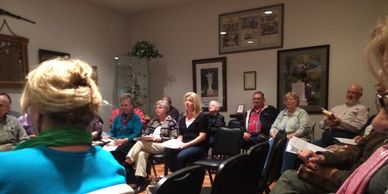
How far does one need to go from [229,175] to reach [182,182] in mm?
546

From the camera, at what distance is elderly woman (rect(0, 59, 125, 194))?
2.69ft

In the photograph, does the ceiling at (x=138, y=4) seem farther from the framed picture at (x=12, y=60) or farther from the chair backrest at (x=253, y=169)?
the chair backrest at (x=253, y=169)

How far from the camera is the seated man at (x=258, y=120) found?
4246 millimetres

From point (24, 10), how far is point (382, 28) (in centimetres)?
484

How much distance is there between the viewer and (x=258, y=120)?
4.32m

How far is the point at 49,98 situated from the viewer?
895 millimetres

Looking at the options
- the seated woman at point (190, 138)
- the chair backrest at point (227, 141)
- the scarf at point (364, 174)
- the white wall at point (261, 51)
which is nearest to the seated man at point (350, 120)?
the white wall at point (261, 51)

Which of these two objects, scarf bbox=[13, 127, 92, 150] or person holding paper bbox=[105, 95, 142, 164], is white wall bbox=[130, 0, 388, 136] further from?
scarf bbox=[13, 127, 92, 150]

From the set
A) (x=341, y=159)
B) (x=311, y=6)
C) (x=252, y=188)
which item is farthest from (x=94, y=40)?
(x=341, y=159)

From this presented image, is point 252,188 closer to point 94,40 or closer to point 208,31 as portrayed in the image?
point 208,31

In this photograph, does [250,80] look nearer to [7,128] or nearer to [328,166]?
[328,166]

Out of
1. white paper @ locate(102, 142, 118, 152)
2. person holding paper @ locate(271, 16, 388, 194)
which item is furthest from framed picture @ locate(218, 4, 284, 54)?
person holding paper @ locate(271, 16, 388, 194)

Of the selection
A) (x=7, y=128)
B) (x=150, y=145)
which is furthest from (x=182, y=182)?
(x=7, y=128)

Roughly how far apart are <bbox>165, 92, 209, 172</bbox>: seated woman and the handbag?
1.57m
